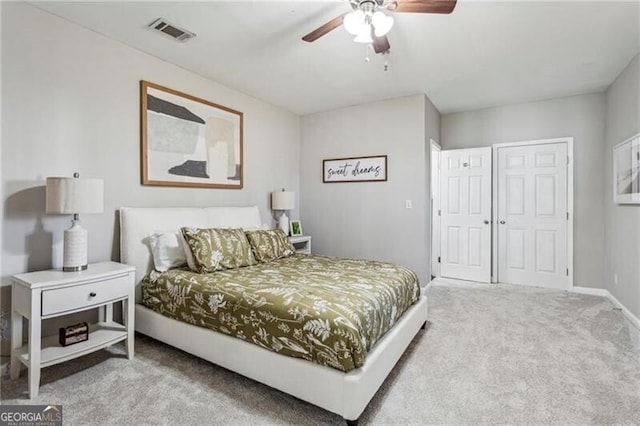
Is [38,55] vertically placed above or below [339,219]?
above

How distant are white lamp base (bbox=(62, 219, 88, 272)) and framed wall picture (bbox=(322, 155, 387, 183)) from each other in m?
3.20

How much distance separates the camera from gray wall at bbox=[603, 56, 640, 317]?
302 cm

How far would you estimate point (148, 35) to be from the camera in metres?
2.61

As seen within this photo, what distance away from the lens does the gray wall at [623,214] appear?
9.91ft

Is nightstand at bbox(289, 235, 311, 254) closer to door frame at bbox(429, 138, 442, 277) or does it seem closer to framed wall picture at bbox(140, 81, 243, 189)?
framed wall picture at bbox(140, 81, 243, 189)

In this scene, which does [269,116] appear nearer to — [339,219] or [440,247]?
[339,219]

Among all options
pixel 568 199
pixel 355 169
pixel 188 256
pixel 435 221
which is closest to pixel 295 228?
pixel 355 169

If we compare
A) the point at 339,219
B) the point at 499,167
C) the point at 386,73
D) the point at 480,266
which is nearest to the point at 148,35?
the point at 386,73

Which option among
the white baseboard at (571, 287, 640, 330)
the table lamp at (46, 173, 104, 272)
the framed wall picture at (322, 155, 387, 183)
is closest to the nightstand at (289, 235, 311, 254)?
the framed wall picture at (322, 155, 387, 183)

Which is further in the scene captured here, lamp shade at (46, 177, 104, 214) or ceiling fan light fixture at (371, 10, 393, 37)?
lamp shade at (46, 177, 104, 214)

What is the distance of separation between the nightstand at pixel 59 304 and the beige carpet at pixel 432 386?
0.19 m

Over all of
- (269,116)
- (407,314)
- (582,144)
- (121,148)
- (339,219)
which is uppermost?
(269,116)

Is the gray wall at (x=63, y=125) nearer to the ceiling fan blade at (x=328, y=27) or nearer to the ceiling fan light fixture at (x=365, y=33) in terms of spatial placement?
the ceiling fan blade at (x=328, y=27)

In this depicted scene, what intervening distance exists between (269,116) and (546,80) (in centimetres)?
346
